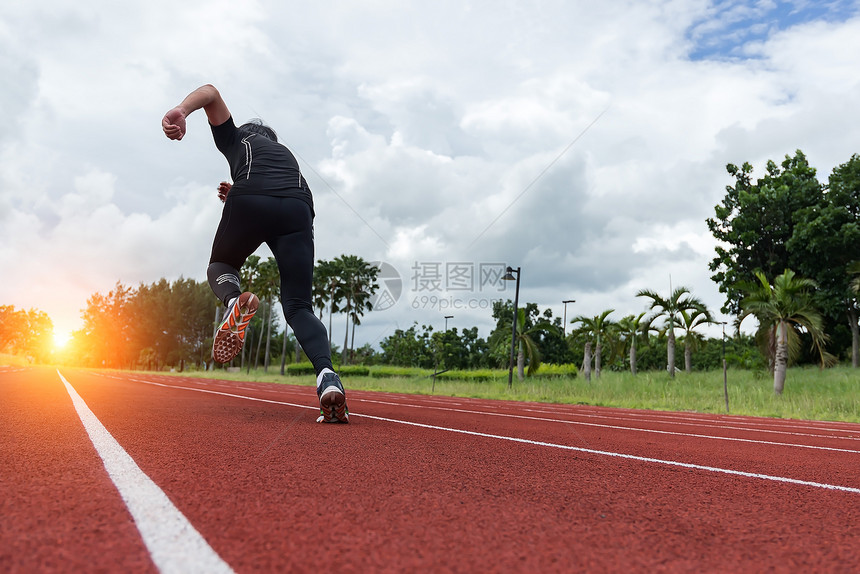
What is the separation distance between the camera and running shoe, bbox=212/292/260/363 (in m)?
3.88

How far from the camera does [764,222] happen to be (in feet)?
118

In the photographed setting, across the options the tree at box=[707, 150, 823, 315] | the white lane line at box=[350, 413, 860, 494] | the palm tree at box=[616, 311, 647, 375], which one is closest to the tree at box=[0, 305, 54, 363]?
the palm tree at box=[616, 311, 647, 375]

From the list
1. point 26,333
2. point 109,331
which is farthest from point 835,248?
point 26,333

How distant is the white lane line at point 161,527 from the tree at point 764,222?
38.5 meters

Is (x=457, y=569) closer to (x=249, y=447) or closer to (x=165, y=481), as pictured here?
(x=165, y=481)

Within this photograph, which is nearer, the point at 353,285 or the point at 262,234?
the point at 262,234

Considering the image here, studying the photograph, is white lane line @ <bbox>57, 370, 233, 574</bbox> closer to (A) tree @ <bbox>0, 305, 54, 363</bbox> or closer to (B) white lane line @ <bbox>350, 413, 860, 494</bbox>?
(B) white lane line @ <bbox>350, 413, 860, 494</bbox>

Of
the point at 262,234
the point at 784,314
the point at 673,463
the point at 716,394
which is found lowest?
the point at 716,394

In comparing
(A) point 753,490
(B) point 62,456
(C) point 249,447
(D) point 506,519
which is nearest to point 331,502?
(D) point 506,519

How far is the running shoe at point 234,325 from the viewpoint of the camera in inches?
153

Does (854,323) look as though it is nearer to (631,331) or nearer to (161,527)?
(631,331)

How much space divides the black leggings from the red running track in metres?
1.13

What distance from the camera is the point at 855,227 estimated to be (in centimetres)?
3075

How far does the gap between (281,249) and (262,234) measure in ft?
0.58
